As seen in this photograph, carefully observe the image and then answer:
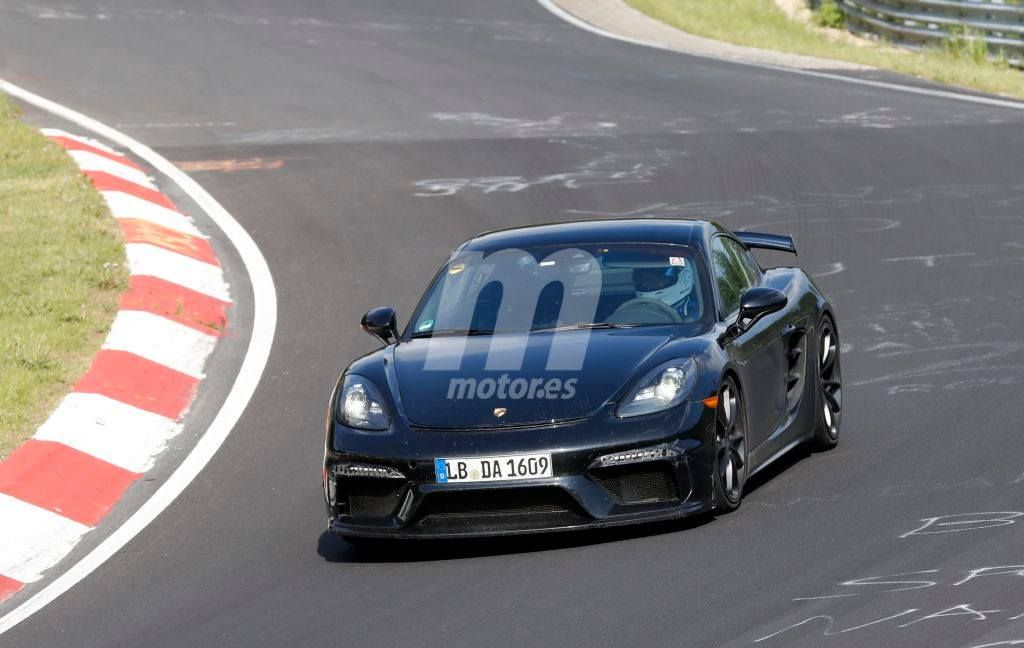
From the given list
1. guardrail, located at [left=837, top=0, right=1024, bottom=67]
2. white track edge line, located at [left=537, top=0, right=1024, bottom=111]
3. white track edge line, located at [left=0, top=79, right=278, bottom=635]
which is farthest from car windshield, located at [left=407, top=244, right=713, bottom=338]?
guardrail, located at [left=837, top=0, right=1024, bottom=67]

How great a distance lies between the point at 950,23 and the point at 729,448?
19.2m

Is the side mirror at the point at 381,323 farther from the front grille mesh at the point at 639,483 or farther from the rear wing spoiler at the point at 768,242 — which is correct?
the rear wing spoiler at the point at 768,242

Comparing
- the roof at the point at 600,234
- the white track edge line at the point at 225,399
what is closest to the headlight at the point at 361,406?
the white track edge line at the point at 225,399

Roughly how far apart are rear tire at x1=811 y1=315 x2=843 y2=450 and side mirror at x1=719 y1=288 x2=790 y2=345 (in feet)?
3.11

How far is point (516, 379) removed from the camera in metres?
7.33

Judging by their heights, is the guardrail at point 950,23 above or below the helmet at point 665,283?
below

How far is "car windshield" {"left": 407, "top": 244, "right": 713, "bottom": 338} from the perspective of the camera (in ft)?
26.3

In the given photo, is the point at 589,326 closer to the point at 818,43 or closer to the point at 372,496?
the point at 372,496

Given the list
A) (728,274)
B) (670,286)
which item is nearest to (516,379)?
(670,286)

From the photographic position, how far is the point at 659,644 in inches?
223

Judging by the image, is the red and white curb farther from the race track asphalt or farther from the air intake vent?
the air intake vent

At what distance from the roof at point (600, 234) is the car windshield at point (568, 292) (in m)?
0.07

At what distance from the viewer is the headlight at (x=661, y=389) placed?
23.3 feet

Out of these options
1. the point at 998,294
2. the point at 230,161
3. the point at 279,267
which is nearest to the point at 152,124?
the point at 230,161
